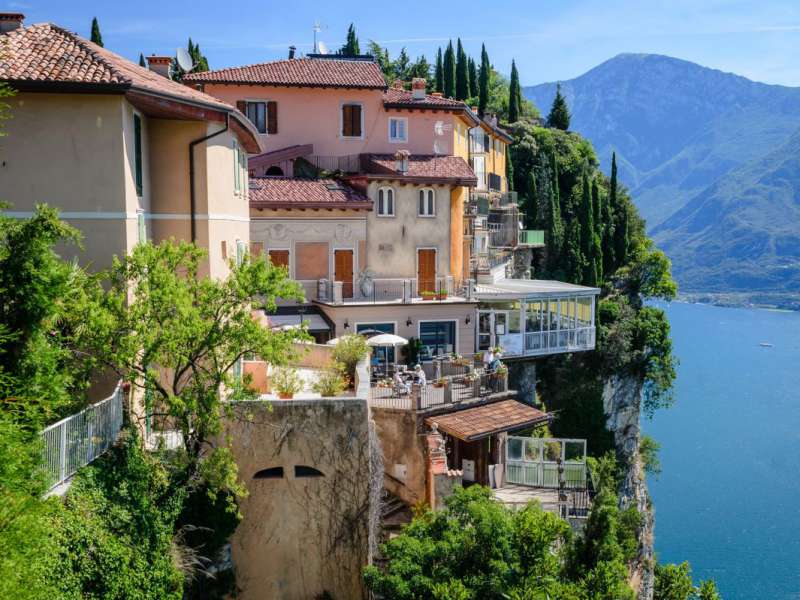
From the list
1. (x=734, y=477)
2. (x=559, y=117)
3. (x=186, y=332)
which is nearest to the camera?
(x=186, y=332)

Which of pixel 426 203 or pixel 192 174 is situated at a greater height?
pixel 426 203

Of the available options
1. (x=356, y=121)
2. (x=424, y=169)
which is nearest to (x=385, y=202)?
(x=424, y=169)

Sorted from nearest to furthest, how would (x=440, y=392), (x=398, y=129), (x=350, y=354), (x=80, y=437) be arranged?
(x=80, y=437), (x=350, y=354), (x=440, y=392), (x=398, y=129)

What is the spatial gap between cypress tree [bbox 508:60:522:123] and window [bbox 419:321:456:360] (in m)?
41.6

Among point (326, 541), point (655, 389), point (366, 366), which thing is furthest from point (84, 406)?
point (655, 389)

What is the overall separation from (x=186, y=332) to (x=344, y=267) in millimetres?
18631

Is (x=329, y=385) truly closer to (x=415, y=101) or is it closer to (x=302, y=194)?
(x=302, y=194)

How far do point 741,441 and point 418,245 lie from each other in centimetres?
6745

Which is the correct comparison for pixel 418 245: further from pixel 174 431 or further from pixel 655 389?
pixel 655 389

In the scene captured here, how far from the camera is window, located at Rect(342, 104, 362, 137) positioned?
1405 inches

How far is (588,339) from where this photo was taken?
36469mm

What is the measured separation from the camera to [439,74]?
72.2 meters

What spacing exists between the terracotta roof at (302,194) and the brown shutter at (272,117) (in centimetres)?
340

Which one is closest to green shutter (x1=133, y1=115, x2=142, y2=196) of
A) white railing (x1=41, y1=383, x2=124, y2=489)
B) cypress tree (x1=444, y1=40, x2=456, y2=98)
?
white railing (x1=41, y1=383, x2=124, y2=489)
